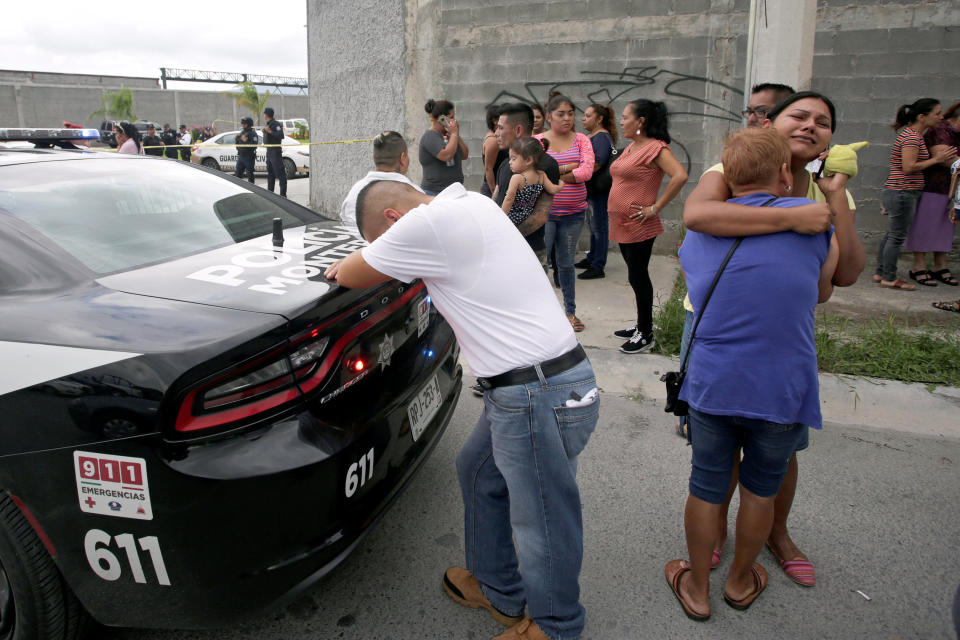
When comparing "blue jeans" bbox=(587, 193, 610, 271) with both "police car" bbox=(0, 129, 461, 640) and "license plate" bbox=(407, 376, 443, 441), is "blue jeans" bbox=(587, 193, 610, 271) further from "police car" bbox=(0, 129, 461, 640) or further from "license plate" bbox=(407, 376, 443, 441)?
"police car" bbox=(0, 129, 461, 640)

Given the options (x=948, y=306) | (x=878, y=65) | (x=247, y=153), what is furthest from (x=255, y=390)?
(x=247, y=153)

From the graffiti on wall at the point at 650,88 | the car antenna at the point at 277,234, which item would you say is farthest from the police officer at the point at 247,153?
the car antenna at the point at 277,234

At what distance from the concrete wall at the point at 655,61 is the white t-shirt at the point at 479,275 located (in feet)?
19.2

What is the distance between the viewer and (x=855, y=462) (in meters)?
3.15

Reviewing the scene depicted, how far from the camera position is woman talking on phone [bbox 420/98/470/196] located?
5.87 meters

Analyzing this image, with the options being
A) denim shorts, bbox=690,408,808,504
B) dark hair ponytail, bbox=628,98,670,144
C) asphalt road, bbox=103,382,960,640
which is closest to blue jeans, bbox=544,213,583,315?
dark hair ponytail, bbox=628,98,670,144

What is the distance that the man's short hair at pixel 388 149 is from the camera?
4.53 m

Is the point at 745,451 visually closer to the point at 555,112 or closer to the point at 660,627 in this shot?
the point at 660,627

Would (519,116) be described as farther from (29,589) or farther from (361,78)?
(361,78)

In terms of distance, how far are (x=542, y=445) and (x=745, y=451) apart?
0.77 metres

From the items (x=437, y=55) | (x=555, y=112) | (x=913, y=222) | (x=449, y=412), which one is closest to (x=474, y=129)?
(x=437, y=55)

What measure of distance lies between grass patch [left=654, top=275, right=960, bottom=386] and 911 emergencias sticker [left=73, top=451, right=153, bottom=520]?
11.8 feet

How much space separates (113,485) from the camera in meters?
1.65

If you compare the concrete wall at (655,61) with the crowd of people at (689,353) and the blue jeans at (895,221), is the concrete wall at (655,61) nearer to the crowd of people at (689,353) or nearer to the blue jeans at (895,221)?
the blue jeans at (895,221)
